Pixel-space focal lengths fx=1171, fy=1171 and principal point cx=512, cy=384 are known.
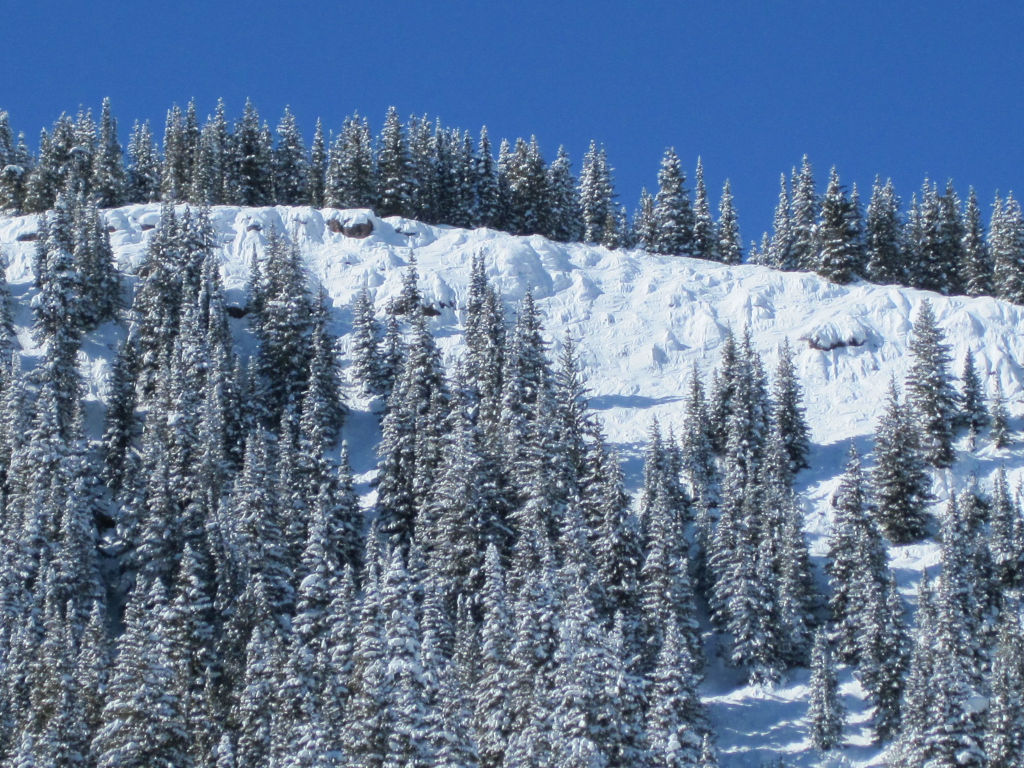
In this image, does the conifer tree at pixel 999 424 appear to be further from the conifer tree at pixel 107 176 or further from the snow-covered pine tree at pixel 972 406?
the conifer tree at pixel 107 176

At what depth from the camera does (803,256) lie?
108 m

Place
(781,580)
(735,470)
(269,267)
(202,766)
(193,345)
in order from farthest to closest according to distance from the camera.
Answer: (269,267) < (193,345) < (735,470) < (781,580) < (202,766)

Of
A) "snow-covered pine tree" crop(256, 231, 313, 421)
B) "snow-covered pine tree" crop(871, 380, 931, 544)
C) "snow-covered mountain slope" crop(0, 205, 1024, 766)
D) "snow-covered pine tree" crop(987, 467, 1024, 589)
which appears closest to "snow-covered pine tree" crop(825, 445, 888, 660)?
"snow-covered pine tree" crop(871, 380, 931, 544)

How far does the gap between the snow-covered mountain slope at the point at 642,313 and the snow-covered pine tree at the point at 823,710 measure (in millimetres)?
16048

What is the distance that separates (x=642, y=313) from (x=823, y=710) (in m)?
49.2

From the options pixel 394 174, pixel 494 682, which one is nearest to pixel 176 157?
pixel 394 174

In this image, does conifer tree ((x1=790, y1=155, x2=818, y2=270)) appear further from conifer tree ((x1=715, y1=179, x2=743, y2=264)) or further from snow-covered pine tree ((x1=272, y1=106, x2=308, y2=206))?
snow-covered pine tree ((x1=272, y1=106, x2=308, y2=206))

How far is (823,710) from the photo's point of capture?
51625 mm

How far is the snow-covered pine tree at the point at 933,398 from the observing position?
71.4m

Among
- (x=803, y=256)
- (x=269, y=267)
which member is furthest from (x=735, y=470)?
(x=803, y=256)

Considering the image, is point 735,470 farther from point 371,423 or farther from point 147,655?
point 147,655

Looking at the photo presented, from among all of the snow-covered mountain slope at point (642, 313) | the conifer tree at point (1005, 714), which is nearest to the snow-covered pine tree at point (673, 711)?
the conifer tree at point (1005, 714)

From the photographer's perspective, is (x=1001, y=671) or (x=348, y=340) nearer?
(x=1001, y=671)

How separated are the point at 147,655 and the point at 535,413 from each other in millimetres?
28830
